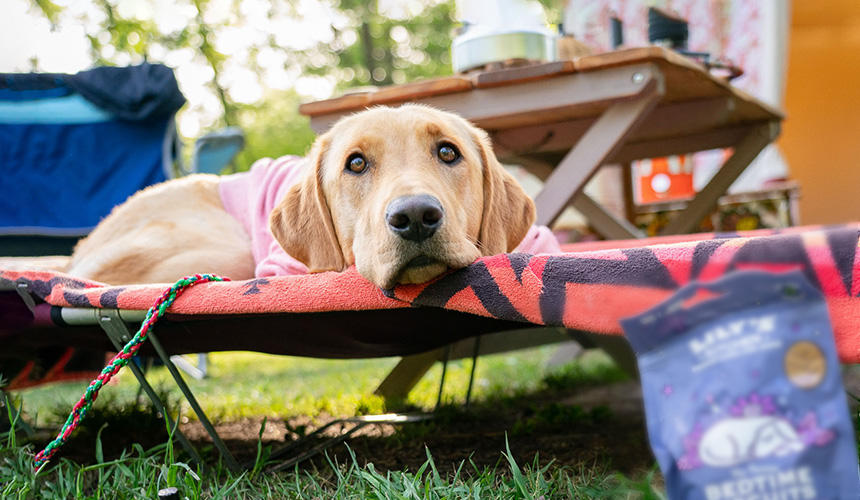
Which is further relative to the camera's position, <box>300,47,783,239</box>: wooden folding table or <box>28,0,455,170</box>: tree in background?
<box>28,0,455,170</box>: tree in background

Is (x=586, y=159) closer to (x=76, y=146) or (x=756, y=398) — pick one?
(x=756, y=398)

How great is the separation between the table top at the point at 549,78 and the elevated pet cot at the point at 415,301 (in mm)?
1073

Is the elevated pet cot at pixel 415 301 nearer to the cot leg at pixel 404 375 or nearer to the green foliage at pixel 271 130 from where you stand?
the cot leg at pixel 404 375

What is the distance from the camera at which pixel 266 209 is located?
282 centimetres

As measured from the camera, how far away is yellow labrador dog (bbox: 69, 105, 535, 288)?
1.69 meters

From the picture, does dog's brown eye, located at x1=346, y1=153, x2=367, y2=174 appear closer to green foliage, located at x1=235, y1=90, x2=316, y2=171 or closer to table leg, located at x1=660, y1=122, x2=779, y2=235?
table leg, located at x1=660, y1=122, x2=779, y2=235

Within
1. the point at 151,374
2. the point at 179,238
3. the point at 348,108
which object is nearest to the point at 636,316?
the point at 179,238

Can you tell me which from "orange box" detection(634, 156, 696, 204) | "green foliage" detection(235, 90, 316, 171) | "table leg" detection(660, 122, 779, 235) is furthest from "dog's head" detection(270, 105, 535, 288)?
"green foliage" detection(235, 90, 316, 171)

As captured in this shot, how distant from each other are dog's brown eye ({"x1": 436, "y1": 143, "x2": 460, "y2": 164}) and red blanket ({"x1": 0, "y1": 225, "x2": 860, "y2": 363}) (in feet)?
1.50

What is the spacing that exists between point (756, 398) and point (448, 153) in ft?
4.40

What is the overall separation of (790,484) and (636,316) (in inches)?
11.3

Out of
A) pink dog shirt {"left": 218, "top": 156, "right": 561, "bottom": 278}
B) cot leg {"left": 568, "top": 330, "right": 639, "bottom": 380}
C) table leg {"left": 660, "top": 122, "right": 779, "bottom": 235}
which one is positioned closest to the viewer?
pink dog shirt {"left": 218, "top": 156, "right": 561, "bottom": 278}

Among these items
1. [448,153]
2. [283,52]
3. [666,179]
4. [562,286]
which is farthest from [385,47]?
[562,286]

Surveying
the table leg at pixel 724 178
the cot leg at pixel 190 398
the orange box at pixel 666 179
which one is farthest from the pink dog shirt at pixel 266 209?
the orange box at pixel 666 179
